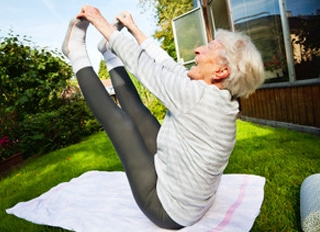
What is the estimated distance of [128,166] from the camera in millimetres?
1396

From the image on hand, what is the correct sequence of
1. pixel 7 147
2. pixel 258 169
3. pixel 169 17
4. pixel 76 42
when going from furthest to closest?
pixel 169 17
pixel 7 147
pixel 258 169
pixel 76 42

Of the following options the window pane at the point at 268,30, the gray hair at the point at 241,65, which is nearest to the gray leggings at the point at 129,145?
the gray hair at the point at 241,65

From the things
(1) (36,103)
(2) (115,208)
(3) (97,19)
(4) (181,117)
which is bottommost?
(2) (115,208)

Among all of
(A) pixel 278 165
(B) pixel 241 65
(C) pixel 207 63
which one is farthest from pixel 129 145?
(A) pixel 278 165

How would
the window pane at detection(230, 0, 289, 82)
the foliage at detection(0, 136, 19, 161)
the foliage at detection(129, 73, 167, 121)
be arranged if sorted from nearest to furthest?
1. the window pane at detection(230, 0, 289, 82)
2. the foliage at detection(0, 136, 19, 161)
3. the foliage at detection(129, 73, 167, 121)

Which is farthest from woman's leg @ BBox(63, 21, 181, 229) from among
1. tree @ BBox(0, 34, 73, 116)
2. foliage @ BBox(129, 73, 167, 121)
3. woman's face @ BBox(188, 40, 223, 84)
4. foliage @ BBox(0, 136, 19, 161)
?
foliage @ BBox(129, 73, 167, 121)

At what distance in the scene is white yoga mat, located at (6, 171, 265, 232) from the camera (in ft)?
5.34

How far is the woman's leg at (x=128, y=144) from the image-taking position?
139 centimetres

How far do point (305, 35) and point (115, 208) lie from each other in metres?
3.15

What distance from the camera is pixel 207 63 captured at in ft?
4.50

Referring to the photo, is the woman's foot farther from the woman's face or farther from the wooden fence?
the wooden fence

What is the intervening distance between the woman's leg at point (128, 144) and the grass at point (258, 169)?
715 mm

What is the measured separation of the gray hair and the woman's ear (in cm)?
1

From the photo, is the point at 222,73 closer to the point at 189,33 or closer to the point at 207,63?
the point at 207,63
